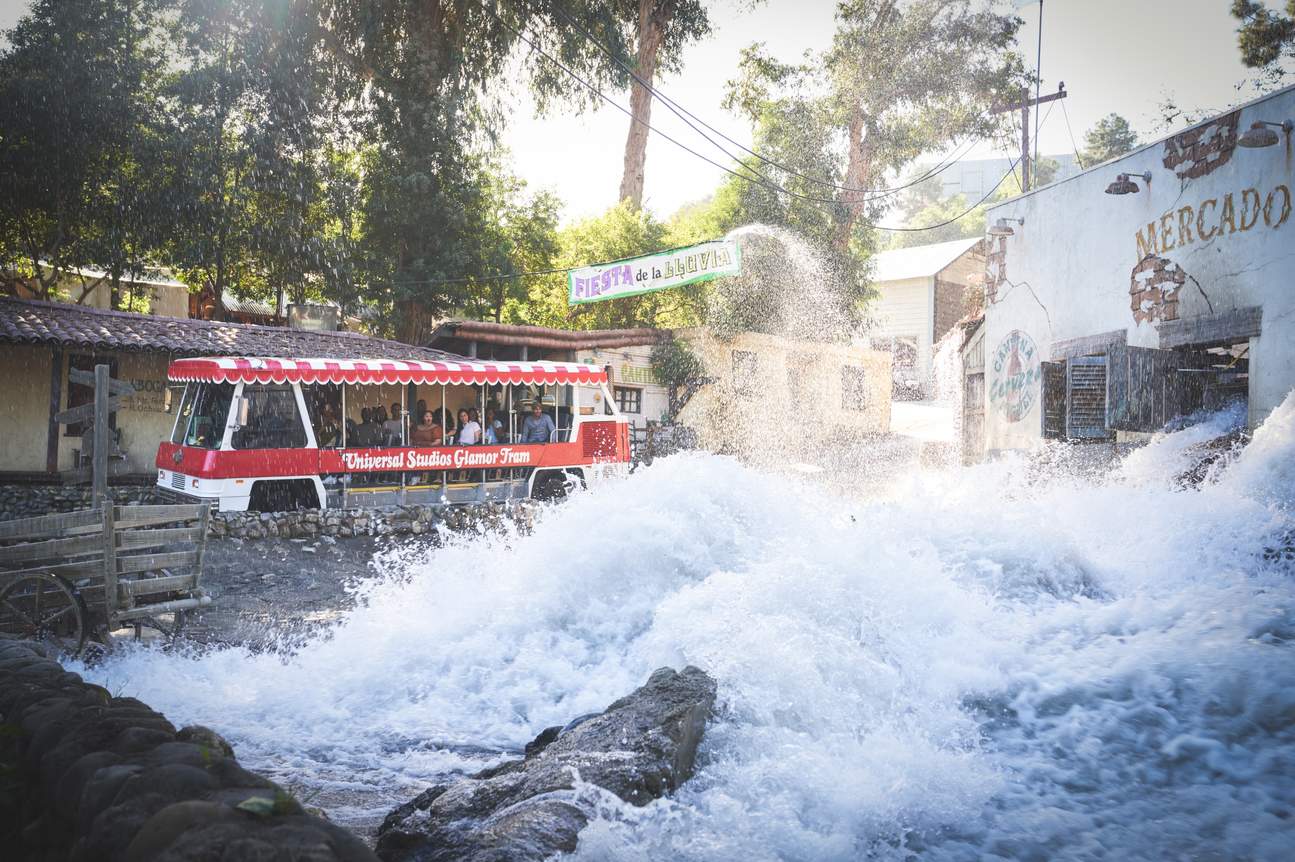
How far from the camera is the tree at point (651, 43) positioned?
2655 centimetres

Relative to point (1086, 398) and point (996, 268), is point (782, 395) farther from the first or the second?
point (1086, 398)

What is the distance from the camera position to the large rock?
343cm

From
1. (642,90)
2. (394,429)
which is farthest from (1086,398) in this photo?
(642,90)

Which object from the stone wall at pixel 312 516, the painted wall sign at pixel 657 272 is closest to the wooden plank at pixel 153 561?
the stone wall at pixel 312 516

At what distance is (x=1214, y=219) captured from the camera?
11.9m

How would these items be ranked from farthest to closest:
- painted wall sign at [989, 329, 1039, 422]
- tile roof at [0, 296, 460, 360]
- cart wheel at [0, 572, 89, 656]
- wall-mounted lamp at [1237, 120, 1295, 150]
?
painted wall sign at [989, 329, 1039, 422] → tile roof at [0, 296, 460, 360] → wall-mounted lamp at [1237, 120, 1295, 150] → cart wheel at [0, 572, 89, 656]

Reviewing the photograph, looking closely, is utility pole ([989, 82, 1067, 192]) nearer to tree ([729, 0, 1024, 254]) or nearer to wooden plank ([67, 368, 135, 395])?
tree ([729, 0, 1024, 254])

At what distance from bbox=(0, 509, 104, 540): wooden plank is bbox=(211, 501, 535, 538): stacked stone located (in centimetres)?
539

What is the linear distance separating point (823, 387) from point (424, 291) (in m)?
14.1

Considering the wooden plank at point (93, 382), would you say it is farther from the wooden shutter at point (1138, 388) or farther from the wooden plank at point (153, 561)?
the wooden shutter at point (1138, 388)

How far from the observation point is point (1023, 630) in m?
6.51

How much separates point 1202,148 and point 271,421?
49.9 ft

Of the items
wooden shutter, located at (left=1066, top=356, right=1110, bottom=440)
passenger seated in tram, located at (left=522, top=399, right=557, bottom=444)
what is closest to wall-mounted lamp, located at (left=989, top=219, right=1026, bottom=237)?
wooden shutter, located at (left=1066, top=356, right=1110, bottom=440)

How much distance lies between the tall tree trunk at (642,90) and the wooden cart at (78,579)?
878 inches
